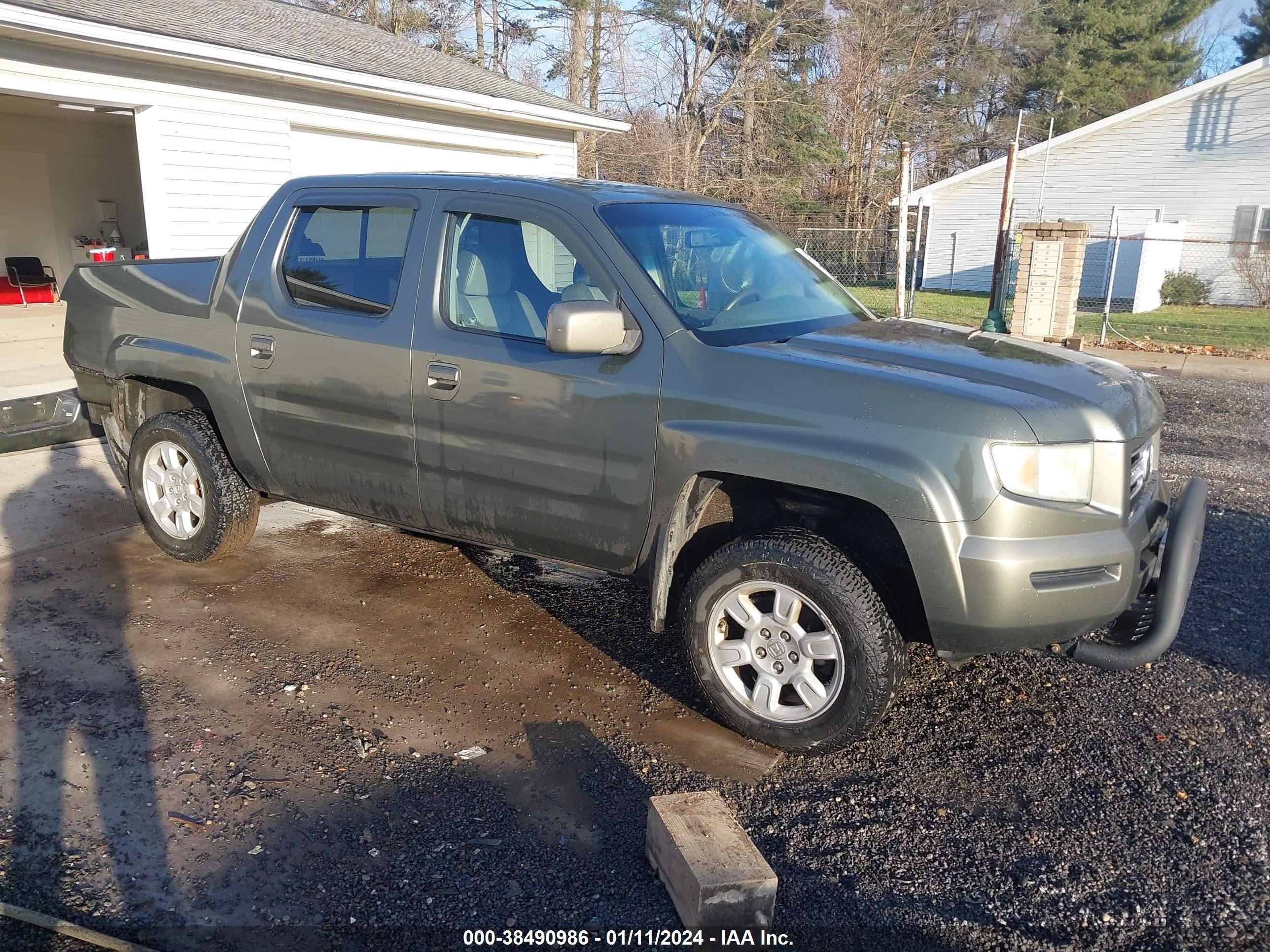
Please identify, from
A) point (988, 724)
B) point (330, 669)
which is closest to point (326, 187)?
point (330, 669)

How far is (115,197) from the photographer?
1922 cm

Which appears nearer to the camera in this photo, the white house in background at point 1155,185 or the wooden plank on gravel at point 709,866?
the wooden plank on gravel at point 709,866

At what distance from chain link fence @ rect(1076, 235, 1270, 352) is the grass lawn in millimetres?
39

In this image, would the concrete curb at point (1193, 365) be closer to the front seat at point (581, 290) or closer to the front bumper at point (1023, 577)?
the front bumper at point (1023, 577)

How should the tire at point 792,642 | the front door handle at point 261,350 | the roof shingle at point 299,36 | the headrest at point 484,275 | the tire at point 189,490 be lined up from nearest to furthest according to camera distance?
the tire at point 792,642, the headrest at point 484,275, the front door handle at point 261,350, the tire at point 189,490, the roof shingle at point 299,36

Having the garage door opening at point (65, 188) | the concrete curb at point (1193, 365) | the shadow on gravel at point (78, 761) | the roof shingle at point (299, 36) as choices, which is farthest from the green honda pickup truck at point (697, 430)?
the garage door opening at point (65, 188)

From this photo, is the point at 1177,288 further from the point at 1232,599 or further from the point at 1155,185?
the point at 1232,599

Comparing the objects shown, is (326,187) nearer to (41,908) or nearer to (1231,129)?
(41,908)

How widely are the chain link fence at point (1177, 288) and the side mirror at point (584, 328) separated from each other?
15.8 meters

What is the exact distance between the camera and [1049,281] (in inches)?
536

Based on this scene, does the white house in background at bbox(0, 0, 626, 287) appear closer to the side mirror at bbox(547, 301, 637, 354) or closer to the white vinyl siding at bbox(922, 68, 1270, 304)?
the side mirror at bbox(547, 301, 637, 354)

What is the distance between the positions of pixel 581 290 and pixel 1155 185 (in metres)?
26.4

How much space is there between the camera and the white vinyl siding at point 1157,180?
78.1ft

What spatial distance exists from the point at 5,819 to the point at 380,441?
192 cm
